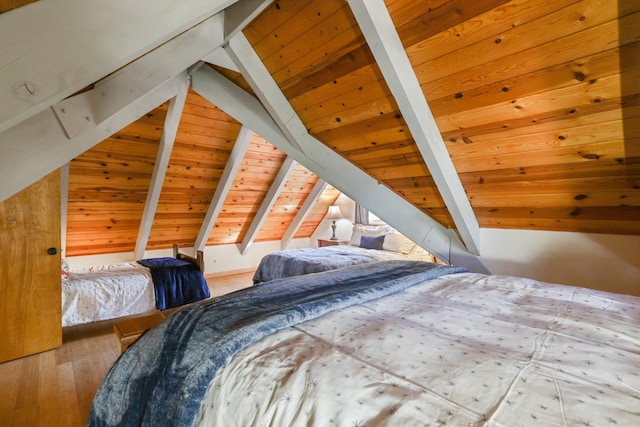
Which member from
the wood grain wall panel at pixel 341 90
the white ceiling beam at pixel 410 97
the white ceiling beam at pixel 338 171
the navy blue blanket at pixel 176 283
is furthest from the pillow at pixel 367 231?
the navy blue blanket at pixel 176 283

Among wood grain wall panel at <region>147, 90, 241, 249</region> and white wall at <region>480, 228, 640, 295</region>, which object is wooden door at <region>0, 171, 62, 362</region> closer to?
wood grain wall panel at <region>147, 90, 241, 249</region>

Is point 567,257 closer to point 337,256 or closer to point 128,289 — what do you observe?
point 337,256

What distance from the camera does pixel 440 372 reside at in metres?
0.85

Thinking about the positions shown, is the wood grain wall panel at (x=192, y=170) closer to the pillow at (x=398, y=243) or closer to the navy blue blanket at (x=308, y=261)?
the navy blue blanket at (x=308, y=261)

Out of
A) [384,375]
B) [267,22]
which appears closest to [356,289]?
[384,375]

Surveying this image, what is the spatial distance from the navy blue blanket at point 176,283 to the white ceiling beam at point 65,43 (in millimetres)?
2656

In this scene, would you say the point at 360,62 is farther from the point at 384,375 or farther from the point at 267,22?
the point at 384,375

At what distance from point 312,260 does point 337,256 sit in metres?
0.36

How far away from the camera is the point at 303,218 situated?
5.59 meters

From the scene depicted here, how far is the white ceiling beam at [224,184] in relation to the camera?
12.0ft

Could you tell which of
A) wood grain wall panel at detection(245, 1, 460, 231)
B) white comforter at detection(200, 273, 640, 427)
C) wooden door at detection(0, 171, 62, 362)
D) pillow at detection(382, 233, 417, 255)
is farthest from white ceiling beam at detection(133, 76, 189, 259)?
pillow at detection(382, 233, 417, 255)

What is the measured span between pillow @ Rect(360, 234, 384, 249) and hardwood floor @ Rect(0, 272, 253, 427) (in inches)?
124

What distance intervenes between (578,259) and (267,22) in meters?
2.70

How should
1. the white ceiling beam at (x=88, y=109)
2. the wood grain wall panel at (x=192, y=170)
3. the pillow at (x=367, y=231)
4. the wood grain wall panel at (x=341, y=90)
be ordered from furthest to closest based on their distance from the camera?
the pillow at (x=367, y=231), the wood grain wall panel at (x=192, y=170), the wood grain wall panel at (x=341, y=90), the white ceiling beam at (x=88, y=109)
